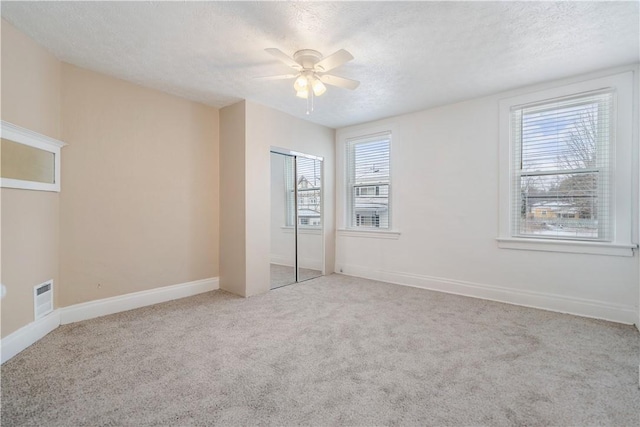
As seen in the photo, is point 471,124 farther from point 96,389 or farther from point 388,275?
point 96,389

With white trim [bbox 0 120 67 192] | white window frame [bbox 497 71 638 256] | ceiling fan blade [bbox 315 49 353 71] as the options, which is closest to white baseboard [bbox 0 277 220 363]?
white trim [bbox 0 120 67 192]

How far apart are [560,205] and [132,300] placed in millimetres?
4857

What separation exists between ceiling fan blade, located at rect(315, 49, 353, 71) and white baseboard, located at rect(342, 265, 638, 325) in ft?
10.0

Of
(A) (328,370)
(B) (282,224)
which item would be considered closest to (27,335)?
(A) (328,370)

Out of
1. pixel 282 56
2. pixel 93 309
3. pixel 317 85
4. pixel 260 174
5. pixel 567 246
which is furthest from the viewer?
pixel 260 174

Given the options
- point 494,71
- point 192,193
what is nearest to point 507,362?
point 494,71

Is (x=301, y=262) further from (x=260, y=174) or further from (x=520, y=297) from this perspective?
(x=520, y=297)

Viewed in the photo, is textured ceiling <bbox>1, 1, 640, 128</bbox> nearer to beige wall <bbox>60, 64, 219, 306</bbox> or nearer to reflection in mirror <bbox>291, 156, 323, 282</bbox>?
beige wall <bbox>60, 64, 219, 306</bbox>

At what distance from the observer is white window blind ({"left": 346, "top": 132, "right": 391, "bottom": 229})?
4.65m

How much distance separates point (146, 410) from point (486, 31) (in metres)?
3.45

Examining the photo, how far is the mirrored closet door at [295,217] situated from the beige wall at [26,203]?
239 cm

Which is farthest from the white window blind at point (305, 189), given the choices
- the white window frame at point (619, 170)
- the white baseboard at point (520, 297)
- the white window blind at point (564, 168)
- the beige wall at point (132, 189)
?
the white window frame at point (619, 170)

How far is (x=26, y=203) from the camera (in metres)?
2.40

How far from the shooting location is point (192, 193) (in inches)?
151
